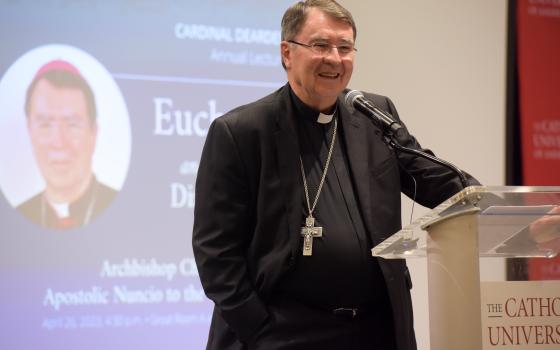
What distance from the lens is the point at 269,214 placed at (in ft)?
7.00

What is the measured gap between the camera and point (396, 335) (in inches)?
81.4

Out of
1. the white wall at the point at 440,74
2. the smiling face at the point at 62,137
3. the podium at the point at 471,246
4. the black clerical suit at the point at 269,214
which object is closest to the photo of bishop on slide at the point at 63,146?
the smiling face at the point at 62,137

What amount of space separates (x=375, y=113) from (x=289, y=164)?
0.36 m

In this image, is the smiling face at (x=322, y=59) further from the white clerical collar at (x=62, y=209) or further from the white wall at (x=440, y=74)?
the white wall at (x=440, y=74)

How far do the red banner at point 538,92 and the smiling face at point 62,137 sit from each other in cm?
257

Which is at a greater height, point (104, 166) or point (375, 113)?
point (375, 113)

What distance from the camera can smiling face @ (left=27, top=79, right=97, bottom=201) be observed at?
3.23 meters

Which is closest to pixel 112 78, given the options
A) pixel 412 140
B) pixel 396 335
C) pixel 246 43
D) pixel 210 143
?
pixel 246 43

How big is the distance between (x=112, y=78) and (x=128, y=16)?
306mm

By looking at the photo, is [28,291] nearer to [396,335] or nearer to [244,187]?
[244,187]

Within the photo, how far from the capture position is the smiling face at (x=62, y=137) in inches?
127

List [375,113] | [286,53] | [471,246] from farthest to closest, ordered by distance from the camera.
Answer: [286,53], [375,113], [471,246]

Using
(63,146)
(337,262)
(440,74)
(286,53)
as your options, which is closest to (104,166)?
(63,146)

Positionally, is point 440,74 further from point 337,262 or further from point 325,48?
point 337,262
